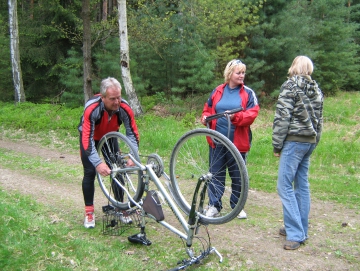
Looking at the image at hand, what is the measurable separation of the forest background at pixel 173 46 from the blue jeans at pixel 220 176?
9.76 metres

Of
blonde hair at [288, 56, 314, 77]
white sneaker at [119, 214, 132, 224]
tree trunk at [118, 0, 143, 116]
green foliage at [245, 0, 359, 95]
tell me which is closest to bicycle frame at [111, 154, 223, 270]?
white sneaker at [119, 214, 132, 224]

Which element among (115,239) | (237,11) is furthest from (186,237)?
(237,11)

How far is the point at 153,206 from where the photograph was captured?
4.09m

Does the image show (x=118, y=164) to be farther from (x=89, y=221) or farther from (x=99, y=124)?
(x=89, y=221)

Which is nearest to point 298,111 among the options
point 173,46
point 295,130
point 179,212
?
point 295,130

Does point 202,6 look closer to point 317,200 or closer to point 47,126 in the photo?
point 47,126

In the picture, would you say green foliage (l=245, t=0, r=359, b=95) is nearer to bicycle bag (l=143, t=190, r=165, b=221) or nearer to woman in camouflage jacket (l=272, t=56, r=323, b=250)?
woman in camouflage jacket (l=272, t=56, r=323, b=250)

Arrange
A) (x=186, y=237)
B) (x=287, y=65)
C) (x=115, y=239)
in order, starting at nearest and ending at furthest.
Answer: (x=186, y=237), (x=115, y=239), (x=287, y=65)

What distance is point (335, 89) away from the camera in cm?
1959

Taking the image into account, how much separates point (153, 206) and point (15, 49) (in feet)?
45.7

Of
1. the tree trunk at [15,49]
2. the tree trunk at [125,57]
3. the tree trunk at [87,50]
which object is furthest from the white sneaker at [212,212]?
the tree trunk at [15,49]

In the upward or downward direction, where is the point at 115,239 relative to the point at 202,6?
downward

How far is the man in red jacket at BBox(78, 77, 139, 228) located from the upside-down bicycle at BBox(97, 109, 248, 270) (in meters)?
0.16

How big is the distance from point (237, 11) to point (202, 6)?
4.04 feet
